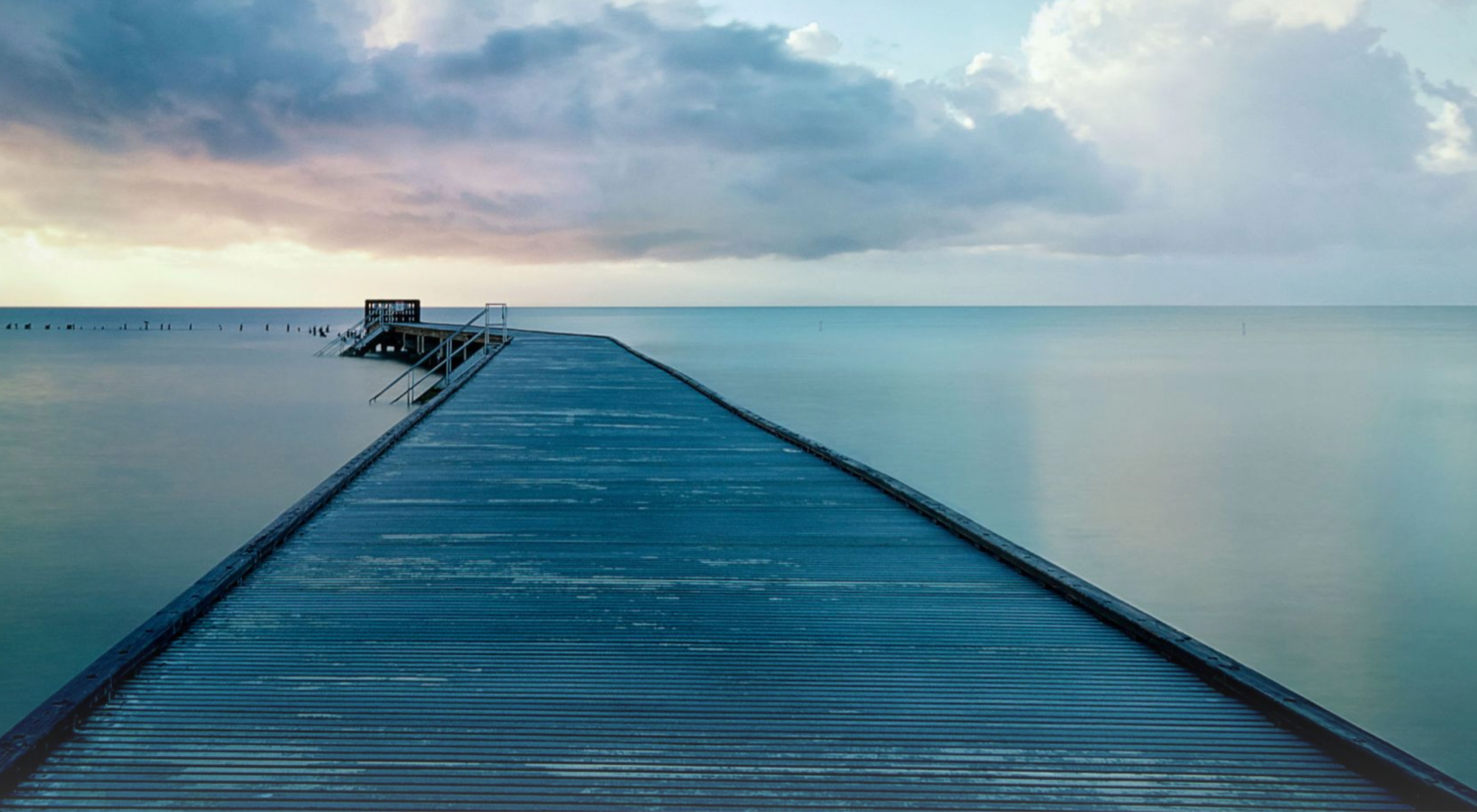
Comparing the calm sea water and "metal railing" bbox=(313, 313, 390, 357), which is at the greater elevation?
"metal railing" bbox=(313, 313, 390, 357)

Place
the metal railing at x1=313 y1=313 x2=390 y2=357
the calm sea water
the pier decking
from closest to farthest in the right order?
the pier decking < the calm sea water < the metal railing at x1=313 y1=313 x2=390 y2=357

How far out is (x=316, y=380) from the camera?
3338 cm

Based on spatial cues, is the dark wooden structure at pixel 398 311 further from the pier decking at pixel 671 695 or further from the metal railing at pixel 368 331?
the pier decking at pixel 671 695

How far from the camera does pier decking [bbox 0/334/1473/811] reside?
2.87 metres

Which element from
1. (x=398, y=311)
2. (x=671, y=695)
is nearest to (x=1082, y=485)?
(x=671, y=695)

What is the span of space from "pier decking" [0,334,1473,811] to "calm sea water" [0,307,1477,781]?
3718mm

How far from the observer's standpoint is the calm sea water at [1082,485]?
26.7ft

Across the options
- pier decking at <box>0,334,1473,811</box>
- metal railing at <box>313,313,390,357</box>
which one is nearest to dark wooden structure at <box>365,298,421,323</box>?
metal railing at <box>313,313,390,357</box>

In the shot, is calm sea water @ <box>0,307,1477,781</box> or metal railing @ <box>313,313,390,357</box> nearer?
calm sea water @ <box>0,307,1477,781</box>

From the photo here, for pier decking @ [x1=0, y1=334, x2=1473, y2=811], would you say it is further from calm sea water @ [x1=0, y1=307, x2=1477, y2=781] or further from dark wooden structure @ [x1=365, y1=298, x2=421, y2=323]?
dark wooden structure @ [x1=365, y1=298, x2=421, y2=323]

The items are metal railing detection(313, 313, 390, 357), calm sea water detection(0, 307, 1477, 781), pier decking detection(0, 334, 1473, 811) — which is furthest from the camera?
metal railing detection(313, 313, 390, 357)

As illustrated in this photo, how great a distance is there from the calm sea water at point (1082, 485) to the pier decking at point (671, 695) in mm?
3718

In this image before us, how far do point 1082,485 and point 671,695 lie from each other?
1376 cm

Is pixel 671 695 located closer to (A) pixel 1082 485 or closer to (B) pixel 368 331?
(A) pixel 1082 485
